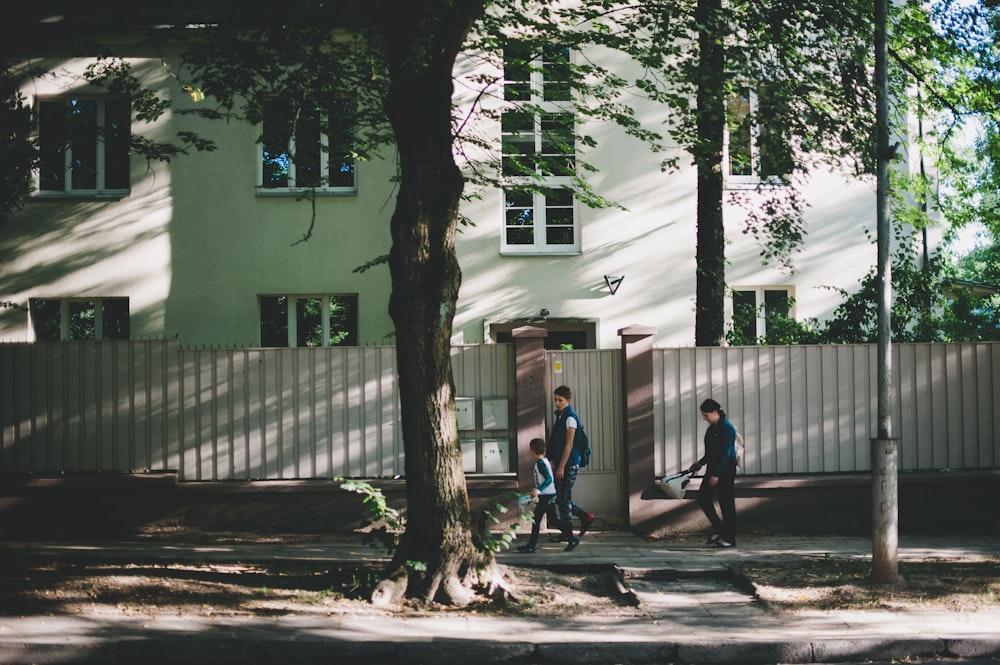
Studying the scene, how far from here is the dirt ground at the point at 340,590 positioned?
764 cm

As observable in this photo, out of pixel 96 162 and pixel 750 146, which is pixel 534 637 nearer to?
pixel 750 146

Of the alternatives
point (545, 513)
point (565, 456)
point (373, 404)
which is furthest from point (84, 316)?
point (565, 456)

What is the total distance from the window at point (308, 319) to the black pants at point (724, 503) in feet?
28.0

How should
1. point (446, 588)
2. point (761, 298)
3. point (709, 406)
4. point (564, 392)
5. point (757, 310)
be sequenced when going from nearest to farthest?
1. point (446, 588)
2. point (709, 406)
3. point (564, 392)
4. point (757, 310)
5. point (761, 298)

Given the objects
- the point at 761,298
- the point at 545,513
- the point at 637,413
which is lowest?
the point at 545,513

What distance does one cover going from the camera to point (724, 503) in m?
10.4

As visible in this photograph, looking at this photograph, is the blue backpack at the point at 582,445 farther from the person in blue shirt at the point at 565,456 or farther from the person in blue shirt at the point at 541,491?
the person in blue shirt at the point at 541,491

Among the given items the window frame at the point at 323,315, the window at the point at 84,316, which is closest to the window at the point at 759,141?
the window frame at the point at 323,315

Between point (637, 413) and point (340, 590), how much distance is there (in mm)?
4868

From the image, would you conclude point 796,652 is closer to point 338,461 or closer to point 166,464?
point 338,461

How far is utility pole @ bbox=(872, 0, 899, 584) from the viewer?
8.32 meters

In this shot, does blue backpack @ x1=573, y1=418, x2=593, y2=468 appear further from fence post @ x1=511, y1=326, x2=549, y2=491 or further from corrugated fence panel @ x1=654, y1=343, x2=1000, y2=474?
corrugated fence panel @ x1=654, y1=343, x2=1000, y2=474

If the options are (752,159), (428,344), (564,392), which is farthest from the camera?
(752,159)

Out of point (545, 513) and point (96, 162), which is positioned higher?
point (96, 162)
